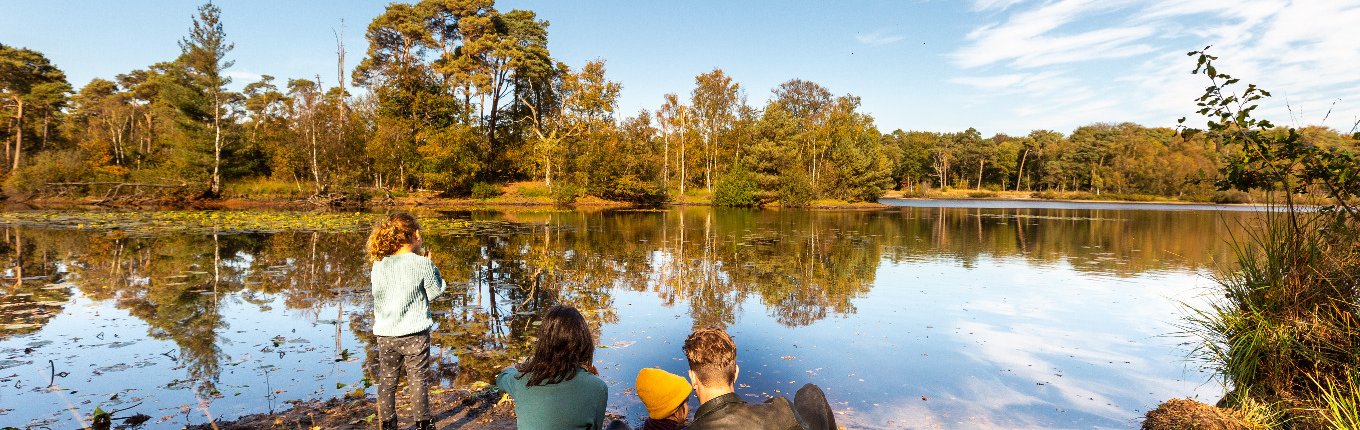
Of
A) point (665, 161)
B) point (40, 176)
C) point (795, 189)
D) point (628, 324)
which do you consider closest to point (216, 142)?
point (40, 176)

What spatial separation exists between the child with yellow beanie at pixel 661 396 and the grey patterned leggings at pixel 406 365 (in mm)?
2090

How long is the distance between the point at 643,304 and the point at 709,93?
156ft

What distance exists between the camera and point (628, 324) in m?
8.11

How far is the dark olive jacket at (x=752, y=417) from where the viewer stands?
2.12 metres

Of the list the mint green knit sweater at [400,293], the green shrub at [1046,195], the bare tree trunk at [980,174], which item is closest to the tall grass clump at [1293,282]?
the mint green knit sweater at [400,293]

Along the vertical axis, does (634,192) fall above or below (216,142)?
below

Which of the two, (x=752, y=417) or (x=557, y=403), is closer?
(x=752, y=417)

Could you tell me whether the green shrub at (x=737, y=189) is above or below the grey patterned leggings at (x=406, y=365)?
above

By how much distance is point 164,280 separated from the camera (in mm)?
10312

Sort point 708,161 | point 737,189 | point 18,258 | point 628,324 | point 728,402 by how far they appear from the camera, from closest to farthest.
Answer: point 728,402 → point 628,324 → point 18,258 → point 737,189 → point 708,161

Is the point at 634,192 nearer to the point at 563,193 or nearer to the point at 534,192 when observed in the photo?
the point at 563,193

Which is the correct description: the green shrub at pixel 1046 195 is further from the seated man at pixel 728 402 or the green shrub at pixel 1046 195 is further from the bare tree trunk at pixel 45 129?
the bare tree trunk at pixel 45 129

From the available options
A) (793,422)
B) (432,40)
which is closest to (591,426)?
(793,422)

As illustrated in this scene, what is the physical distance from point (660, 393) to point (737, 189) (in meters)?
46.3
